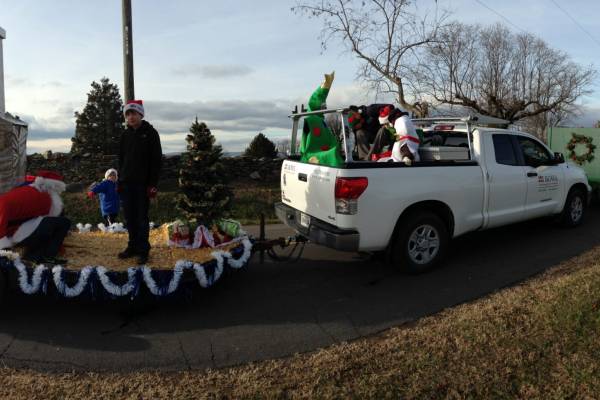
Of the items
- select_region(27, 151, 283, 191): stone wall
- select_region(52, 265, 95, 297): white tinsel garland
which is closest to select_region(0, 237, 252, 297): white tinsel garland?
select_region(52, 265, 95, 297): white tinsel garland

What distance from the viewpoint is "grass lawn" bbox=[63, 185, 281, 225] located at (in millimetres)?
10109

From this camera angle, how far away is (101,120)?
775 inches

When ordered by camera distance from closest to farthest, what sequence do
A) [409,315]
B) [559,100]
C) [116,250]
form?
[409,315] → [116,250] → [559,100]

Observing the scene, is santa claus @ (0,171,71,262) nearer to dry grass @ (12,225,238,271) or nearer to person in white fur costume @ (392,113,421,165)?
dry grass @ (12,225,238,271)

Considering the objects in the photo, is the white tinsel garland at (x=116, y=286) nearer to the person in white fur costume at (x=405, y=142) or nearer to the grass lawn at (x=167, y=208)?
the person in white fur costume at (x=405, y=142)

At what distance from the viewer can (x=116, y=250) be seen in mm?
5234

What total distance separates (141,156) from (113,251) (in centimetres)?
117

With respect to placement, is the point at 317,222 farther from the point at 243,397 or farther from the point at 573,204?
the point at 573,204

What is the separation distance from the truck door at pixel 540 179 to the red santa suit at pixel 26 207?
20.0ft

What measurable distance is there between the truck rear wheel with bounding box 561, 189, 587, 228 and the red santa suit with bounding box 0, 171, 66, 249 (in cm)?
751

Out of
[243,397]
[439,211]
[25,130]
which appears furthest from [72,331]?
[439,211]

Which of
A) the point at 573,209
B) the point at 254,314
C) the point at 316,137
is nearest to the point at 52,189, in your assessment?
the point at 254,314

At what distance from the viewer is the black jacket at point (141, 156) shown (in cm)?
488

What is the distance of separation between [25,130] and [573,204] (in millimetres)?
8608
